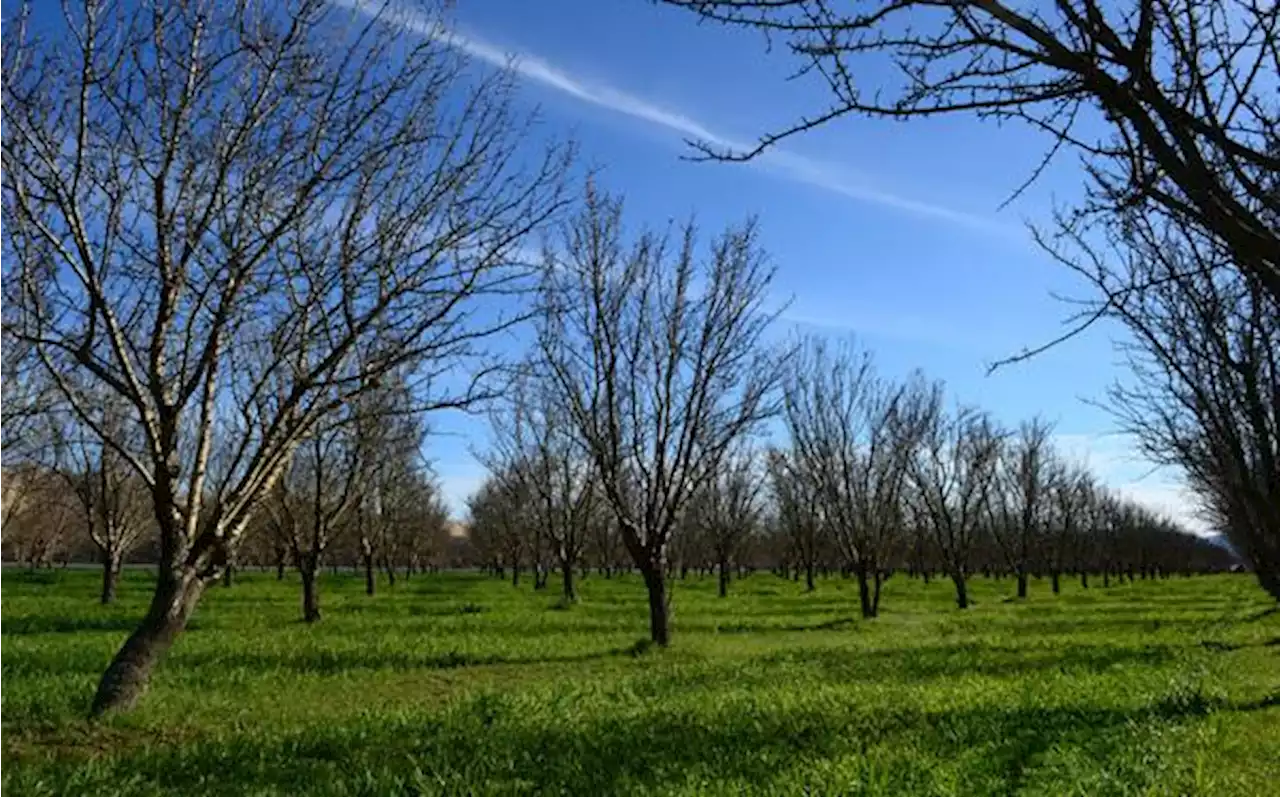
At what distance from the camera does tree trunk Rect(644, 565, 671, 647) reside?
1822 centimetres

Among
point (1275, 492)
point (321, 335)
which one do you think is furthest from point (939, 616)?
point (321, 335)

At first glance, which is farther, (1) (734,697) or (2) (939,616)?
(2) (939,616)

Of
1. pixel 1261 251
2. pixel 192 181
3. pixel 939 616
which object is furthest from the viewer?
pixel 939 616

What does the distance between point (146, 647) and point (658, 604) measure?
35.8 ft

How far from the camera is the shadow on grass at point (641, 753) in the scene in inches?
247

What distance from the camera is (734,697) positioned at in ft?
35.2

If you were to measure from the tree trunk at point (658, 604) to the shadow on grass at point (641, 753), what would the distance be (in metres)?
8.41

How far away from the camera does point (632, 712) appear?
984cm

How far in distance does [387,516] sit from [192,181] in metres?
37.2

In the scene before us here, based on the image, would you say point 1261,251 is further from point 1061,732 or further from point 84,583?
point 84,583

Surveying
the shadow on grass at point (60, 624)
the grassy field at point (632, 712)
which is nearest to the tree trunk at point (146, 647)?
the grassy field at point (632, 712)

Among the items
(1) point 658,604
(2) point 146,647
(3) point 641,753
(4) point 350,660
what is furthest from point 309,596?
(3) point 641,753

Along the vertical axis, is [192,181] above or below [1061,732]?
above

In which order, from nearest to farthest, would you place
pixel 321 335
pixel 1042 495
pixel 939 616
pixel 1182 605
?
pixel 321 335
pixel 939 616
pixel 1182 605
pixel 1042 495
